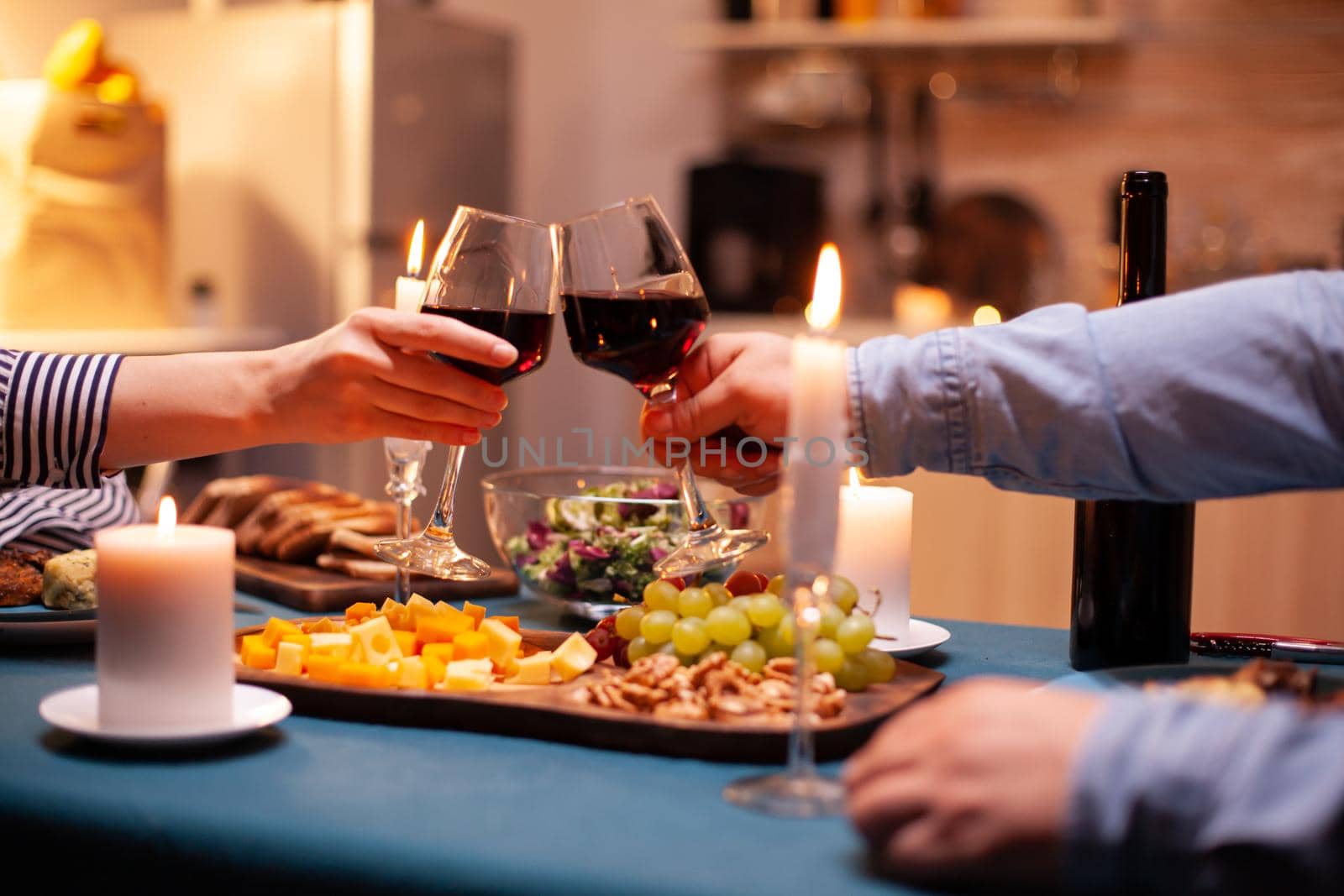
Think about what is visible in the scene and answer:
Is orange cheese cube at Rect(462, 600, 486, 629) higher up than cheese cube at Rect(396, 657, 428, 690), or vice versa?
orange cheese cube at Rect(462, 600, 486, 629)

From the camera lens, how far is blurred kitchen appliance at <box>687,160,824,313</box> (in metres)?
3.89

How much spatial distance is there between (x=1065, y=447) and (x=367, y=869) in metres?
0.61

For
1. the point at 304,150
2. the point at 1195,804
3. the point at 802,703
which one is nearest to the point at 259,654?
the point at 802,703

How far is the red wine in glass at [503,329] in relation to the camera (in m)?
1.09

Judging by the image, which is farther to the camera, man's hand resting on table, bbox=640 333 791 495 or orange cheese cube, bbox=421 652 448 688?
man's hand resting on table, bbox=640 333 791 495

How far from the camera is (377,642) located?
3.20 ft

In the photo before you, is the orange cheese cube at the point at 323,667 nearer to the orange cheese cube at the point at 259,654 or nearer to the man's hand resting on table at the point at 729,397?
the orange cheese cube at the point at 259,654

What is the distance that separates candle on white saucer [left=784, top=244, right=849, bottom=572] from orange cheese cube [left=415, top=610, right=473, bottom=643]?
0.36 metres

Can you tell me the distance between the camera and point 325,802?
2.46 ft

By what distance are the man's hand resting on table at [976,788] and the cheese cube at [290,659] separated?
47 centimetres

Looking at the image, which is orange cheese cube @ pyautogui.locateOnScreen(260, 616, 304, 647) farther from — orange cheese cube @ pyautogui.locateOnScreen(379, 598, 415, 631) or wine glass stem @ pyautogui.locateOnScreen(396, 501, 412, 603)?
wine glass stem @ pyautogui.locateOnScreen(396, 501, 412, 603)

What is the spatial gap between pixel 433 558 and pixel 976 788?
63 centimetres

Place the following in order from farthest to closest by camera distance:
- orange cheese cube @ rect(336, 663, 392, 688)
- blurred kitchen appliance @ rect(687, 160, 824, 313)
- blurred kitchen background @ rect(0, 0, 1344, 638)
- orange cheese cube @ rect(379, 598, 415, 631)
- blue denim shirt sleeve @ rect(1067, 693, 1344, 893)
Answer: blurred kitchen appliance @ rect(687, 160, 824, 313) → blurred kitchen background @ rect(0, 0, 1344, 638) → orange cheese cube @ rect(379, 598, 415, 631) → orange cheese cube @ rect(336, 663, 392, 688) → blue denim shirt sleeve @ rect(1067, 693, 1344, 893)

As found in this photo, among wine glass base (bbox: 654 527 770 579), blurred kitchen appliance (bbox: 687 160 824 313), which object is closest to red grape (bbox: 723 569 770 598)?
wine glass base (bbox: 654 527 770 579)
